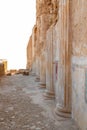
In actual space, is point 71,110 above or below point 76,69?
below

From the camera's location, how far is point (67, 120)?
15.4 feet

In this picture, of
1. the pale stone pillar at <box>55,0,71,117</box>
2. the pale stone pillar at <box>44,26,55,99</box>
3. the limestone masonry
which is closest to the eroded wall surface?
the limestone masonry

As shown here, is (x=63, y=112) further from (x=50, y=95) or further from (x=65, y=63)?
(x=50, y=95)

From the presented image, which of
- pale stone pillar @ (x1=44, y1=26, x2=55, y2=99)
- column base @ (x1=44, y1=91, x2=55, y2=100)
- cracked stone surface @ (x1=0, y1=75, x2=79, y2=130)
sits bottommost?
cracked stone surface @ (x1=0, y1=75, x2=79, y2=130)

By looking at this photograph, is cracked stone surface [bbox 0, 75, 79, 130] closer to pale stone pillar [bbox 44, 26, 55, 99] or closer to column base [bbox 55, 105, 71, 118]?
column base [bbox 55, 105, 71, 118]

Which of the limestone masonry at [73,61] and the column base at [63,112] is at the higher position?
the limestone masonry at [73,61]

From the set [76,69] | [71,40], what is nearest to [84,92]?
[76,69]

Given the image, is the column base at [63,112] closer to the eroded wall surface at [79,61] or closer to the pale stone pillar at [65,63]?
the pale stone pillar at [65,63]

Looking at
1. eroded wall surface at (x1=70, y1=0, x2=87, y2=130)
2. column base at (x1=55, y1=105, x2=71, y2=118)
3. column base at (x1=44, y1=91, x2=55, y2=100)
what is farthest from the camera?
column base at (x1=44, y1=91, x2=55, y2=100)

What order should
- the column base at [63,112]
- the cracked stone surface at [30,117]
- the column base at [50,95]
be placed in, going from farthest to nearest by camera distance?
the column base at [50,95]
the column base at [63,112]
the cracked stone surface at [30,117]

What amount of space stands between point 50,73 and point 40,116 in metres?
2.51

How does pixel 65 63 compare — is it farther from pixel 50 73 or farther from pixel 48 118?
pixel 50 73

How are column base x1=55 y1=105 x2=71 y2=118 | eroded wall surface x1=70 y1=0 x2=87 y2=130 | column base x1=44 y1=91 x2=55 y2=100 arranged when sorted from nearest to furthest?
eroded wall surface x1=70 y1=0 x2=87 y2=130 < column base x1=55 y1=105 x2=71 y2=118 < column base x1=44 y1=91 x2=55 y2=100

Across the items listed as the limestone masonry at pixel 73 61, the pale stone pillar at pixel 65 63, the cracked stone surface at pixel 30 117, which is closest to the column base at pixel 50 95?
the cracked stone surface at pixel 30 117
